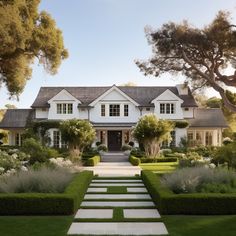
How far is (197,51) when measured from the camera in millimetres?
34281

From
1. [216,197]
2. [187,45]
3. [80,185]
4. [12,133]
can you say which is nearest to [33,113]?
[12,133]

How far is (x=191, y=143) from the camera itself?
1684 inches

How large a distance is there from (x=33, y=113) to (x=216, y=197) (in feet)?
121

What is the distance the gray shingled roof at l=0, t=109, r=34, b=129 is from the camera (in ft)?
148

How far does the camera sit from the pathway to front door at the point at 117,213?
915 cm

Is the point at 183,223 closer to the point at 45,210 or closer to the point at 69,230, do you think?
the point at 69,230

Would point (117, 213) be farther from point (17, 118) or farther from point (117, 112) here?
point (17, 118)

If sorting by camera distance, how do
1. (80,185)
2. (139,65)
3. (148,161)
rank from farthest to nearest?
(139,65) → (148,161) → (80,185)

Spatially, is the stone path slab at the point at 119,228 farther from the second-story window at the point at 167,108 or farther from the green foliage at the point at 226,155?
the second-story window at the point at 167,108

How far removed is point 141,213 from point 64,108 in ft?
110

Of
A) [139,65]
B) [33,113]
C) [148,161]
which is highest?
[139,65]

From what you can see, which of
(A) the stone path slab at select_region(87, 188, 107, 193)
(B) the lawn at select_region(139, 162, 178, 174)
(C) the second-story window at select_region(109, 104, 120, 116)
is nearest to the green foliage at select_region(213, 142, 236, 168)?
(B) the lawn at select_region(139, 162, 178, 174)

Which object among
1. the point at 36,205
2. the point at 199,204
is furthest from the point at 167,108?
the point at 36,205

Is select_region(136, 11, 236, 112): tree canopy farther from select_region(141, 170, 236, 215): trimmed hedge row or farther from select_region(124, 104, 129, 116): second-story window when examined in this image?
select_region(141, 170, 236, 215): trimmed hedge row
